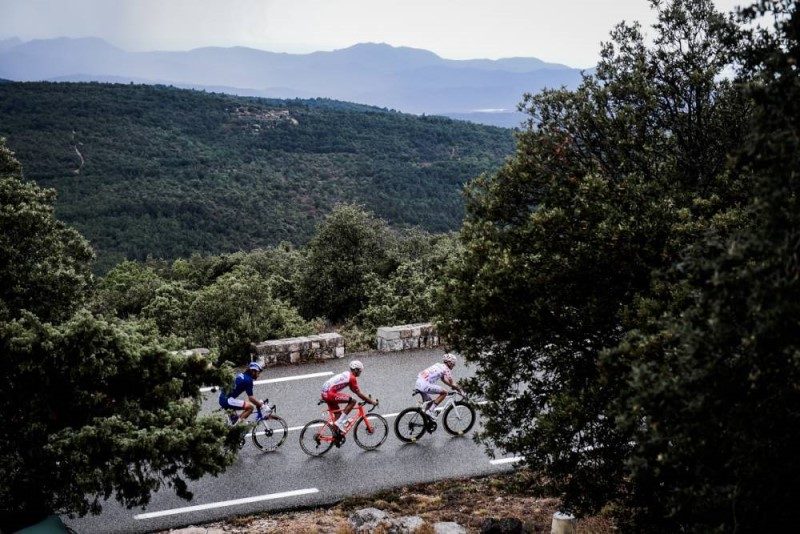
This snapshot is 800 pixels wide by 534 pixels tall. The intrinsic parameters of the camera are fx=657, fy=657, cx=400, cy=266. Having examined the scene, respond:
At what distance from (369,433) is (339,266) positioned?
1239 centimetres

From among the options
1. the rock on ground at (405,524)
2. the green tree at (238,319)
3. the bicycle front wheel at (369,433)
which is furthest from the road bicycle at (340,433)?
the green tree at (238,319)

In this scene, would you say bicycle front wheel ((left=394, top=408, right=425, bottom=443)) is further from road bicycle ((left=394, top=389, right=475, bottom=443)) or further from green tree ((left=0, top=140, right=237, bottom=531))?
green tree ((left=0, top=140, right=237, bottom=531))

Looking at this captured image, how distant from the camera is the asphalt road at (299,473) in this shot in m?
10.3

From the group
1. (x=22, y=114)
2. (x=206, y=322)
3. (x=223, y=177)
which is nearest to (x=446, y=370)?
(x=206, y=322)

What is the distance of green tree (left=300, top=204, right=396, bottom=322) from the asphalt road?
9.65 metres

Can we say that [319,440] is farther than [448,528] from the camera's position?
Yes

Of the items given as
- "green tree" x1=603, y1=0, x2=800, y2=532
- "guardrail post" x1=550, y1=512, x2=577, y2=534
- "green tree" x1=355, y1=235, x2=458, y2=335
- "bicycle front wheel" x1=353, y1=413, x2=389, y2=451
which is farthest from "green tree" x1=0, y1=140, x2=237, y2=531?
"green tree" x1=355, y1=235, x2=458, y2=335

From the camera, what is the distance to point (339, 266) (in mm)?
24375

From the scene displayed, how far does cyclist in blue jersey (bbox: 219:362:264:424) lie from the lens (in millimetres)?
11844

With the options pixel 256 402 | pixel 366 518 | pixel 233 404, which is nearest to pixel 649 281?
pixel 366 518

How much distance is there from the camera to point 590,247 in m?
8.21

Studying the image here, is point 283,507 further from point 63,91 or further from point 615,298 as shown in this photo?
point 63,91

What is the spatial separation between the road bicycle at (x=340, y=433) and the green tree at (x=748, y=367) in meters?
7.31

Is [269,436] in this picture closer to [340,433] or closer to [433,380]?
[340,433]
